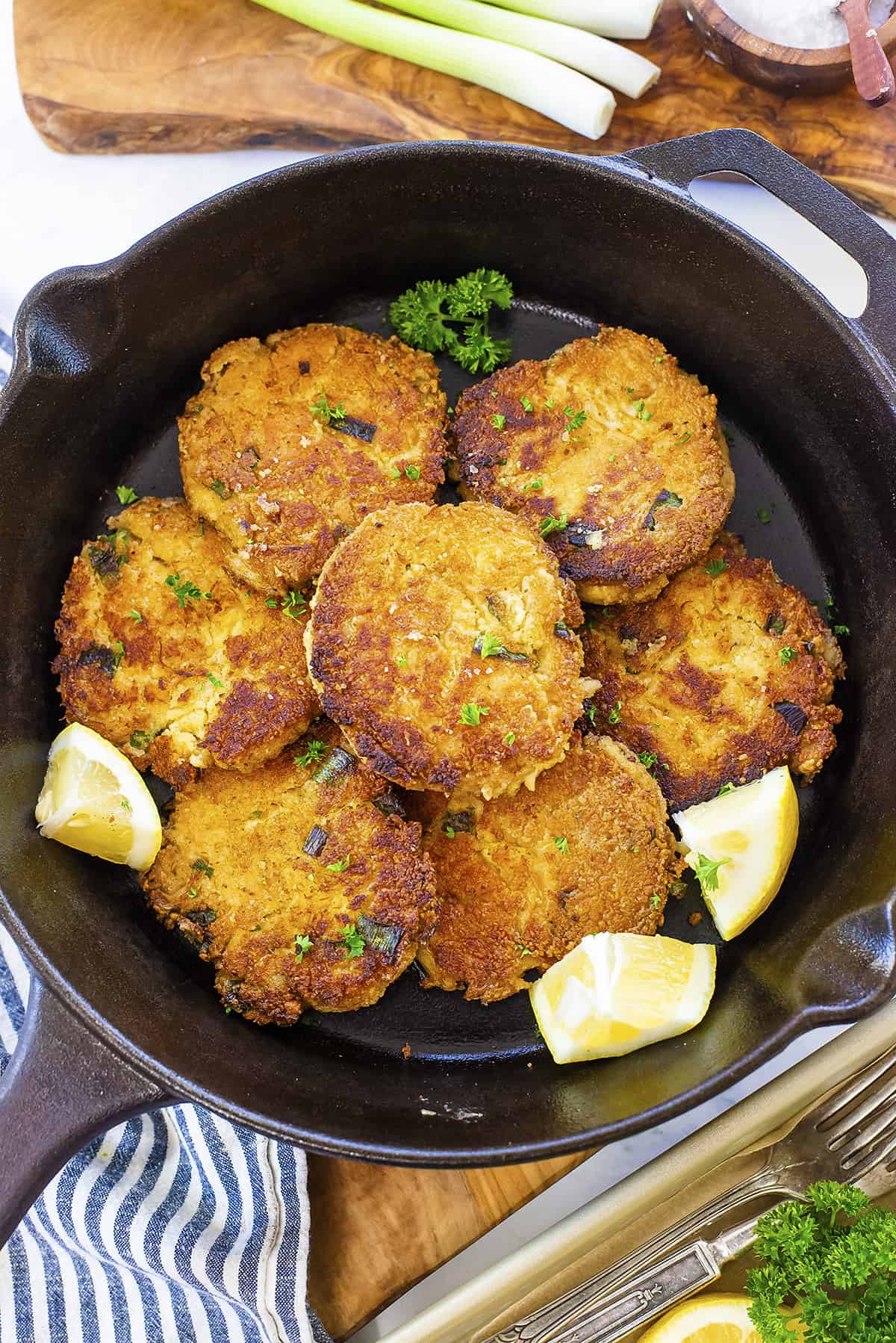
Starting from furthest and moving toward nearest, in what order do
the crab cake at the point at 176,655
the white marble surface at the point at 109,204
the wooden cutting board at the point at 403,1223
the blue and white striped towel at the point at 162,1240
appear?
1. the white marble surface at the point at 109,204
2. the wooden cutting board at the point at 403,1223
3. the blue and white striped towel at the point at 162,1240
4. the crab cake at the point at 176,655

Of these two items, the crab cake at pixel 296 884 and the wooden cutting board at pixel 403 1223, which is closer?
the crab cake at pixel 296 884

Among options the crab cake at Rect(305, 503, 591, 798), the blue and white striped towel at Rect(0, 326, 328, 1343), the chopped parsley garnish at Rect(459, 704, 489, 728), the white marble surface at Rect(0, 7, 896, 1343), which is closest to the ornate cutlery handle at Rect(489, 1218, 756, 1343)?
the blue and white striped towel at Rect(0, 326, 328, 1343)

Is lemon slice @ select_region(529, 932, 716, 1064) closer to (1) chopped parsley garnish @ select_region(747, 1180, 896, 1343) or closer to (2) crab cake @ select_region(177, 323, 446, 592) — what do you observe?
(1) chopped parsley garnish @ select_region(747, 1180, 896, 1343)

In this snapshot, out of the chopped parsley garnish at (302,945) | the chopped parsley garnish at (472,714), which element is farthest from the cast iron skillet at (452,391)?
the chopped parsley garnish at (472,714)

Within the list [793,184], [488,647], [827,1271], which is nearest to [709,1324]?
[827,1271]

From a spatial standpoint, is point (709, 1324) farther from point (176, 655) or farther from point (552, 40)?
point (552, 40)

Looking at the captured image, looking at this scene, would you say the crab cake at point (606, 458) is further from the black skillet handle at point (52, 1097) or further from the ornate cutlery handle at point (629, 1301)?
the ornate cutlery handle at point (629, 1301)

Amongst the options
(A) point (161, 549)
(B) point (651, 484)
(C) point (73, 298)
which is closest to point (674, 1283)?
(B) point (651, 484)
